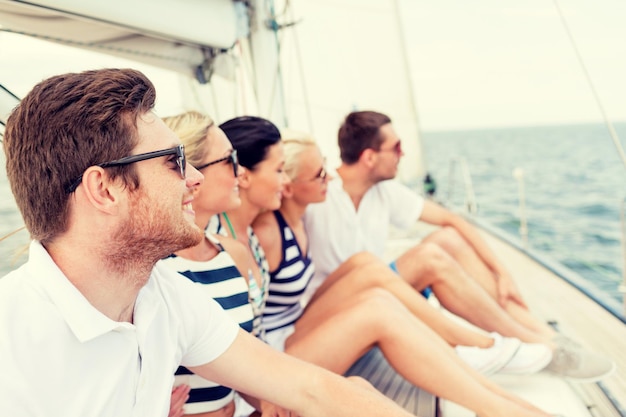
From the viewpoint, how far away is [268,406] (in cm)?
134

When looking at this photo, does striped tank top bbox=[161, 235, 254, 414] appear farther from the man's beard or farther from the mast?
the mast

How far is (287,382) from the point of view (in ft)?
3.97

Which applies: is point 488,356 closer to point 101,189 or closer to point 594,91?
point 594,91

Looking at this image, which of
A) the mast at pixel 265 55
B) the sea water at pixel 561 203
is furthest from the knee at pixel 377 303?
the sea water at pixel 561 203

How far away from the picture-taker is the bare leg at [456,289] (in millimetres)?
2119

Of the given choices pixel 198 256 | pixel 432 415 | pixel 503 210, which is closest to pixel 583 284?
pixel 432 415

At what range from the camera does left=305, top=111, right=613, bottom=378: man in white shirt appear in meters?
2.19

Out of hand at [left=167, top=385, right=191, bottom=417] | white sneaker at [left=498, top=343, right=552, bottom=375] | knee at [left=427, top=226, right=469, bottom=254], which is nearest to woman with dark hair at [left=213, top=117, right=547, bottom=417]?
white sneaker at [left=498, top=343, right=552, bottom=375]

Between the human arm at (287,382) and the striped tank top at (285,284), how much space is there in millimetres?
743

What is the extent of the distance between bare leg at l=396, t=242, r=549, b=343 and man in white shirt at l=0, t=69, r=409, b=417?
137 cm

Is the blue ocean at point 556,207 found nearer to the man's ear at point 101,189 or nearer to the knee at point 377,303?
the man's ear at point 101,189

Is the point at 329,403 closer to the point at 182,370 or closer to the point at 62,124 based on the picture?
the point at 182,370

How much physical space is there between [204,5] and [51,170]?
1.20m

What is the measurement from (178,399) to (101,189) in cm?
58
